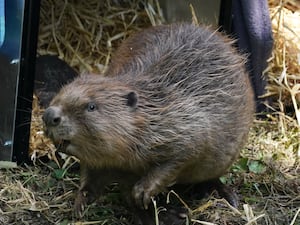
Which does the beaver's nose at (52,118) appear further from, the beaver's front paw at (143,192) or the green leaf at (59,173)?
the green leaf at (59,173)

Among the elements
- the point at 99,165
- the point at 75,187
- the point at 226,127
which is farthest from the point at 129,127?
the point at 75,187

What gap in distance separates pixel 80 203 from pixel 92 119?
A: 540 millimetres

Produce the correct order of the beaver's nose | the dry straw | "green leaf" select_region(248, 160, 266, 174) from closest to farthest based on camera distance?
the beaver's nose < "green leaf" select_region(248, 160, 266, 174) < the dry straw

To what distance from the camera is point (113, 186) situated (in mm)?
3750

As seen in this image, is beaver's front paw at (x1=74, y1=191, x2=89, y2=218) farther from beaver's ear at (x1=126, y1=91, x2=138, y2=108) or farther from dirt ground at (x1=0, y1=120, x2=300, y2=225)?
beaver's ear at (x1=126, y1=91, x2=138, y2=108)

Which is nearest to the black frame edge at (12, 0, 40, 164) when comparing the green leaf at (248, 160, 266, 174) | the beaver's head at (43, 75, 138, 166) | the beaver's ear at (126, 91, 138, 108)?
the beaver's head at (43, 75, 138, 166)

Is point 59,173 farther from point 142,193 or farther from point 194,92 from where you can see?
point 194,92

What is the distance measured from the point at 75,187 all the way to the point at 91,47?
3.86 ft

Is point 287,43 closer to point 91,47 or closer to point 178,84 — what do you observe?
point 91,47

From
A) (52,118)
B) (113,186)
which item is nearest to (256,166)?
(113,186)

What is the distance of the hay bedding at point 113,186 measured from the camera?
3.47m

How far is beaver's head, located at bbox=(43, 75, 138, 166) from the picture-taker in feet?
9.63

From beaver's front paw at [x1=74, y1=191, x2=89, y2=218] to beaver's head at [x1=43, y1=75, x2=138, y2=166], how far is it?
1.29 feet

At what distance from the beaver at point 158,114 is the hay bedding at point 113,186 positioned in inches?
7.2
